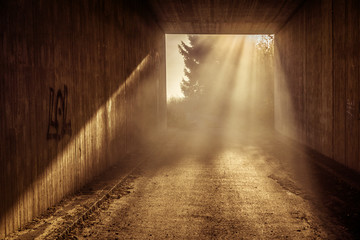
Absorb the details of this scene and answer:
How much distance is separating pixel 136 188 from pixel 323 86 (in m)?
6.65

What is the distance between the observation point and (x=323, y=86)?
9.27 m

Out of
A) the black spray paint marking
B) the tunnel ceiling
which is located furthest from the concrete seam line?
the tunnel ceiling

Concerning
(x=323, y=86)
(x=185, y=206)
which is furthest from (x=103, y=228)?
(x=323, y=86)

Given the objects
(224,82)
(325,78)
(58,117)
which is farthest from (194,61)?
(58,117)

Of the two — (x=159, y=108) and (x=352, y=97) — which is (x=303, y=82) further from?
(x=159, y=108)

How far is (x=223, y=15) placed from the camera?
13.7 metres

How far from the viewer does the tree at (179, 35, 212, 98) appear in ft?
142

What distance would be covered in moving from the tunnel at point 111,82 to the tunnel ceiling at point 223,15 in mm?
51

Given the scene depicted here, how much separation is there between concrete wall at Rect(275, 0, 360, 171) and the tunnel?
0.04 m

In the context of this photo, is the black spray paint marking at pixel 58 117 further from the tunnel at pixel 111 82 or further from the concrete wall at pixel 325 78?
the concrete wall at pixel 325 78

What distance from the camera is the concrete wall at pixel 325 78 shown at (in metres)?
7.20

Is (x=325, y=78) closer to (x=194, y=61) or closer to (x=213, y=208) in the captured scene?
(x=213, y=208)

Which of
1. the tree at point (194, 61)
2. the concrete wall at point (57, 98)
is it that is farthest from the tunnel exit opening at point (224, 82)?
the concrete wall at point (57, 98)

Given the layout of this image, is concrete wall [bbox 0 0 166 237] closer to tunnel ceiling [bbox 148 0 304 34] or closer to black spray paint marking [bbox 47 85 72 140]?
black spray paint marking [bbox 47 85 72 140]
